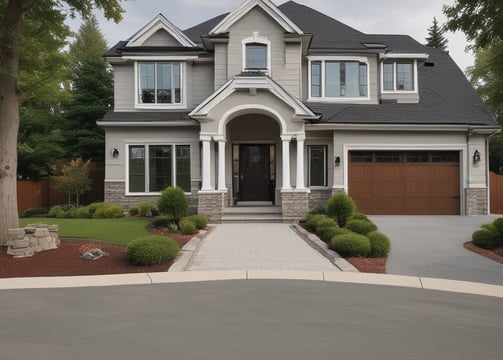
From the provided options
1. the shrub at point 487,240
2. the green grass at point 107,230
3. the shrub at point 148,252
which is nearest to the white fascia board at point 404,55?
the shrub at point 487,240

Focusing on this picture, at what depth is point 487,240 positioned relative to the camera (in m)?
10.9

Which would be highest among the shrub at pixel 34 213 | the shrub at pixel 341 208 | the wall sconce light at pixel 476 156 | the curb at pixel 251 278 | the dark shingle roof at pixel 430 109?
the dark shingle roof at pixel 430 109

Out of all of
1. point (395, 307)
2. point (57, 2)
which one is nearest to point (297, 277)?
point (395, 307)

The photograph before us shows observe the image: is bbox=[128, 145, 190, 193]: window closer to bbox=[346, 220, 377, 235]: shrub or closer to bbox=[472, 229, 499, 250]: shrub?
bbox=[346, 220, 377, 235]: shrub

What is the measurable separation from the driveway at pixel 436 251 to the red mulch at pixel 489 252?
0.19m

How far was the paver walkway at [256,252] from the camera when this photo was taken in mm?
8773

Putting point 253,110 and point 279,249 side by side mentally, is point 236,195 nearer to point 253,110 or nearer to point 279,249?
point 253,110

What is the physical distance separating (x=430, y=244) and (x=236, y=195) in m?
9.21

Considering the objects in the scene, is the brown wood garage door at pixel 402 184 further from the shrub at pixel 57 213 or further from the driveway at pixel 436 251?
the shrub at pixel 57 213

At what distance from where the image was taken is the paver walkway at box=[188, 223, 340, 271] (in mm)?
8773

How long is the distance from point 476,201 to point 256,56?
36.7 feet

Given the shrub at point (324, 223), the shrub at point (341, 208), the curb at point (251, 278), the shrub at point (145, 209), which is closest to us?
the curb at point (251, 278)

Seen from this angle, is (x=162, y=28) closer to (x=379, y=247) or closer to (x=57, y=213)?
(x=57, y=213)

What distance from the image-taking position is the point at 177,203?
43.6 ft
